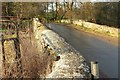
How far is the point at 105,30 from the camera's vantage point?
17266mm

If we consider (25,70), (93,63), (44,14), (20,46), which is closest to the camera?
(93,63)

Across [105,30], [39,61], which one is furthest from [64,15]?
[39,61]

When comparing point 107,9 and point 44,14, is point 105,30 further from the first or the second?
point 44,14

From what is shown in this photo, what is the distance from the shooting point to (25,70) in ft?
23.2

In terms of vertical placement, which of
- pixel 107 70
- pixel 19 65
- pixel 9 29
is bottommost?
pixel 107 70

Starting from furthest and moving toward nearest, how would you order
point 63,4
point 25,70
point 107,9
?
point 63,4 < point 107,9 < point 25,70

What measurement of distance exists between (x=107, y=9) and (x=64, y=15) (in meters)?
27.9

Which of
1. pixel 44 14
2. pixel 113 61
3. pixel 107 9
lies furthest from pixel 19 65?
pixel 44 14

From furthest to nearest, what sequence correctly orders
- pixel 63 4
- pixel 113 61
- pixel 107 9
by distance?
pixel 63 4
pixel 107 9
pixel 113 61

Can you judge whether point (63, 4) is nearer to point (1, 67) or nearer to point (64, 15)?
point (64, 15)

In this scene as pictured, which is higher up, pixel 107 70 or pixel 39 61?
pixel 39 61

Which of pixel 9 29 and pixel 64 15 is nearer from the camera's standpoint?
pixel 9 29

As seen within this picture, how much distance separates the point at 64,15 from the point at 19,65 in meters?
37.3

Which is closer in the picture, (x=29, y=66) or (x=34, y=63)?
(x=29, y=66)
